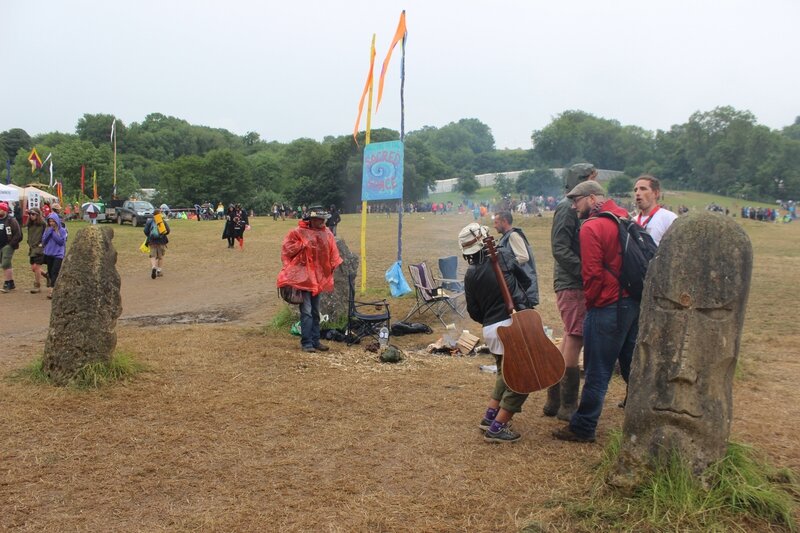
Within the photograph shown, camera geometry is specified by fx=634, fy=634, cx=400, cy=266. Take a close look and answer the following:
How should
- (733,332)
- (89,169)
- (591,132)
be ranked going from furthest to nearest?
(591,132) < (89,169) < (733,332)

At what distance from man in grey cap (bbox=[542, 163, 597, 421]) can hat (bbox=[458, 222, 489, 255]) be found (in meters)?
0.69

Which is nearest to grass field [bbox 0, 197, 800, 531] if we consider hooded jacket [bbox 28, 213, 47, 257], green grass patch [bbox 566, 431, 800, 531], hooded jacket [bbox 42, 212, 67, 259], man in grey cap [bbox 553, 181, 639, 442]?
green grass patch [bbox 566, 431, 800, 531]

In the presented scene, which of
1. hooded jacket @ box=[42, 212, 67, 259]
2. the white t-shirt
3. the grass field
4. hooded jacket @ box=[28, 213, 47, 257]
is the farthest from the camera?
hooded jacket @ box=[28, 213, 47, 257]

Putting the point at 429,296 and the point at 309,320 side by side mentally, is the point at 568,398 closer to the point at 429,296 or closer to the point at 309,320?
the point at 309,320

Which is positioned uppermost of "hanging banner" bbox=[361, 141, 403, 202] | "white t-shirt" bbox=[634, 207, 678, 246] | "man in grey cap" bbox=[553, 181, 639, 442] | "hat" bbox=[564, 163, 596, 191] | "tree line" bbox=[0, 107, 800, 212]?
"tree line" bbox=[0, 107, 800, 212]

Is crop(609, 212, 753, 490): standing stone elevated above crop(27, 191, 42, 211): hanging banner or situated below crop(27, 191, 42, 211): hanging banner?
below

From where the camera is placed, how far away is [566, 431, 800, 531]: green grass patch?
3.36m

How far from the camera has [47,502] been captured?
3844mm

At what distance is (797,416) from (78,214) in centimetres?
4146

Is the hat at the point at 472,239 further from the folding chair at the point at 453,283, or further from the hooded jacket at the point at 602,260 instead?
the folding chair at the point at 453,283

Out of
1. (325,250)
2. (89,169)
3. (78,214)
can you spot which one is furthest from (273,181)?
(325,250)

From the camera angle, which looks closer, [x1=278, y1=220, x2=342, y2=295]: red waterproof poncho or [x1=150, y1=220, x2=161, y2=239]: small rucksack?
[x1=278, y1=220, x2=342, y2=295]: red waterproof poncho

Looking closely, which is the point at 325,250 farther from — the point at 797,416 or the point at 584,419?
the point at 797,416

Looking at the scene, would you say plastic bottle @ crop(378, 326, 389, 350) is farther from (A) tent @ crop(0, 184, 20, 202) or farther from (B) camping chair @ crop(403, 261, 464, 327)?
(A) tent @ crop(0, 184, 20, 202)
